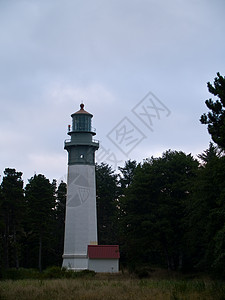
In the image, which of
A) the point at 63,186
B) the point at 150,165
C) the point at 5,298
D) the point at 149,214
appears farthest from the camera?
the point at 63,186

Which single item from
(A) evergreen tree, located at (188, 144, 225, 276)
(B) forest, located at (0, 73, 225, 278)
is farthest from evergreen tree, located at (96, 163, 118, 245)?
(A) evergreen tree, located at (188, 144, 225, 276)

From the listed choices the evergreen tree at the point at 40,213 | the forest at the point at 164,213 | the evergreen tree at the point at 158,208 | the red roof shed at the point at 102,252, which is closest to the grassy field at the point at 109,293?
the forest at the point at 164,213

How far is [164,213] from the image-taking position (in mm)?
38500

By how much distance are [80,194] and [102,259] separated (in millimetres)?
6593

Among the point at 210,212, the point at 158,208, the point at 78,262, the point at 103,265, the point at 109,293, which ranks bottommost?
the point at 109,293

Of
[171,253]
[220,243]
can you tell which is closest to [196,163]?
[171,253]

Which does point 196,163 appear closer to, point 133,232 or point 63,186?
point 133,232

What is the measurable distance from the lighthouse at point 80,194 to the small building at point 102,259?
0.66 metres

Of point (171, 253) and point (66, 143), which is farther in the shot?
point (66, 143)

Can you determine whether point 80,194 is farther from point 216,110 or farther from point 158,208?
point 216,110

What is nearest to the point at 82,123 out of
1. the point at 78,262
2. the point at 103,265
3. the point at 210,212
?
the point at 78,262

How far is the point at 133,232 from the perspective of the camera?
40.6 metres

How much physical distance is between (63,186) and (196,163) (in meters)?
32.0

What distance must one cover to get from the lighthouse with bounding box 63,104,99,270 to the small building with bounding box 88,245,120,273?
66 cm
